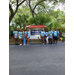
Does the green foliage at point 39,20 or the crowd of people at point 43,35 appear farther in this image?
the green foliage at point 39,20

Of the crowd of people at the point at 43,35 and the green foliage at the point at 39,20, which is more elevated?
the green foliage at the point at 39,20

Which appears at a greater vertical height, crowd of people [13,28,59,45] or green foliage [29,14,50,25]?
green foliage [29,14,50,25]

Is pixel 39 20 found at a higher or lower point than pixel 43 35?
higher

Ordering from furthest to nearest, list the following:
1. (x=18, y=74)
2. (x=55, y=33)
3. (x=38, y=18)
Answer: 1. (x=38, y=18)
2. (x=55, y=33)
3. (x=18, y=74)

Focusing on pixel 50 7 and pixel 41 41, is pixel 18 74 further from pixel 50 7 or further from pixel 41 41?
pixel 50 7

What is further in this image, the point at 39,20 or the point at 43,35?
the point at 39,20

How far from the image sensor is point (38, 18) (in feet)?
44.1

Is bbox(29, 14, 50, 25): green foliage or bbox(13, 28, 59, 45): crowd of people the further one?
bbox(29, 14, 50, 25): green foliage
